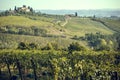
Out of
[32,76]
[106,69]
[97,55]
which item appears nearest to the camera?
[106,69]

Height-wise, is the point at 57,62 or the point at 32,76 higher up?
the point at 57,62

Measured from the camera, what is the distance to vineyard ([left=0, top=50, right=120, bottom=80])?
11112cm

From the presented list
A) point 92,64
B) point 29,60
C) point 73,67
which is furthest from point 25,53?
point 92,64

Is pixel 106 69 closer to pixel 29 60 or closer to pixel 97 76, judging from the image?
pixel 97 76

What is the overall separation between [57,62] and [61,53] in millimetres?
7581

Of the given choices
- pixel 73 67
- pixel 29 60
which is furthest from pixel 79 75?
pixel 29 60

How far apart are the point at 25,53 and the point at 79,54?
2489 cm

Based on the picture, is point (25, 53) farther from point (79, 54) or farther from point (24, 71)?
point (79, 54)

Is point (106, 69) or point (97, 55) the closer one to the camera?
point (106, 69)

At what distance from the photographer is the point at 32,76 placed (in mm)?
131125

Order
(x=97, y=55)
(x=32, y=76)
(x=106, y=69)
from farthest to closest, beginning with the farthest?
(x=32, y=76), (x=97, y=55), (x=106, y=69)

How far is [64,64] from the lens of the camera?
11662 centimetres

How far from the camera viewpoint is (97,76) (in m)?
111

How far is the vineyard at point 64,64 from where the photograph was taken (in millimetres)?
111125
